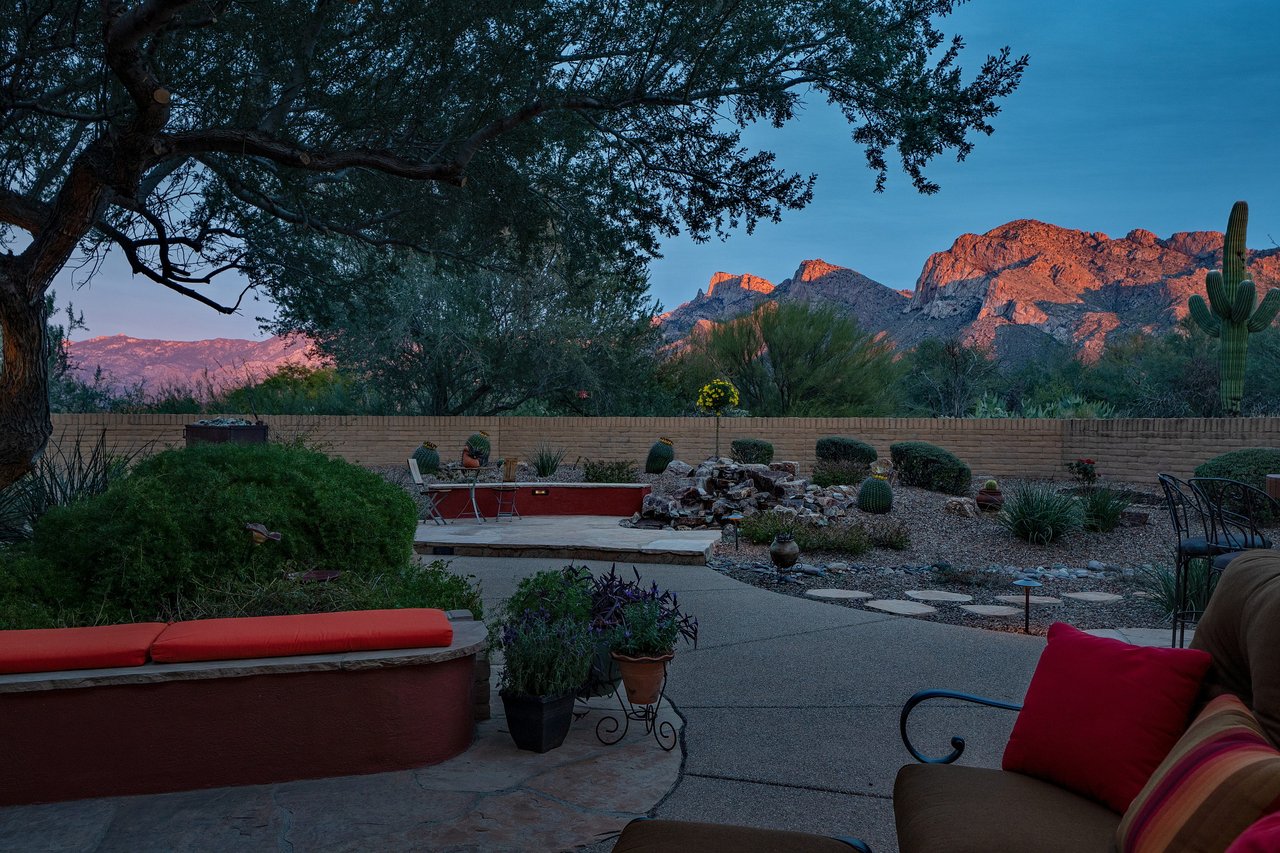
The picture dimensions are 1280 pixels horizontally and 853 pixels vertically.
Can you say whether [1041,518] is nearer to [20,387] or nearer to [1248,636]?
[1248,636]

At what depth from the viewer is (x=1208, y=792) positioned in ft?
5.09

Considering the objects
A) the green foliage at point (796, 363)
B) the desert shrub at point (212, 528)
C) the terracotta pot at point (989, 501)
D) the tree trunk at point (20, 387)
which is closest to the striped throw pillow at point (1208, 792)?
the desert shrub at point (212, 528)

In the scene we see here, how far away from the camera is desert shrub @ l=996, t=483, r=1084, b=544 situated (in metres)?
10.5

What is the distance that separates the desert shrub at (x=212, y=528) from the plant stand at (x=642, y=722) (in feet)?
6.89

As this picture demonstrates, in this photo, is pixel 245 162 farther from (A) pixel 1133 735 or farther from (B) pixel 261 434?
(A) pixel 1133 735

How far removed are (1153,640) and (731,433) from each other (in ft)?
44.0

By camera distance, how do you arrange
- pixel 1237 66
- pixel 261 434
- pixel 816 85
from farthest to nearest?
pixel 1237 66, pixel 261 434, pixel 816 85

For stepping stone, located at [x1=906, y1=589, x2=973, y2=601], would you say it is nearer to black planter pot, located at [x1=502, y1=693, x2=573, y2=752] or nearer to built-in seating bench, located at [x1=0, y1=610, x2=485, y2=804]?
black planter pot, located at [x1=502, y1=693, x2=573, y2=752]

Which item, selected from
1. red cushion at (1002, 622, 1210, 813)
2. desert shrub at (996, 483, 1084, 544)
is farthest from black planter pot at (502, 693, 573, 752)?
desert shrub at (996, 483, 1084, 544)

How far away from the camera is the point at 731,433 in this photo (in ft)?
62.8

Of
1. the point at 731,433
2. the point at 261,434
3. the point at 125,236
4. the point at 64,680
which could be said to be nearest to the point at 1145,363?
the point at 731,433

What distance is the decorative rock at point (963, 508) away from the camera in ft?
39.2

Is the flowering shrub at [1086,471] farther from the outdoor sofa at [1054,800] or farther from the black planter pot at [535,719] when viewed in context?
the outdoor sofa at [1054,800]

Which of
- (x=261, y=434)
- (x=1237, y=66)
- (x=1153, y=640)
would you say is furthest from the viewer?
(x=1237, y=66)
